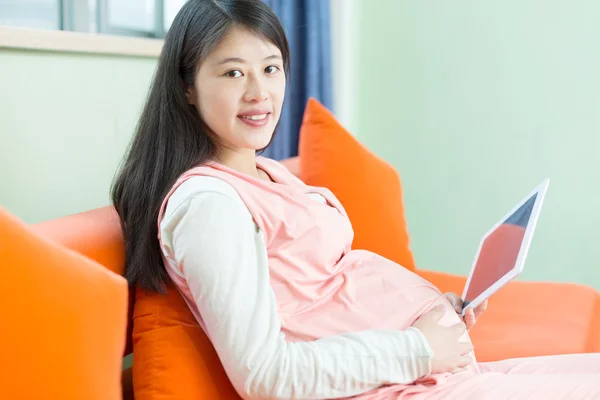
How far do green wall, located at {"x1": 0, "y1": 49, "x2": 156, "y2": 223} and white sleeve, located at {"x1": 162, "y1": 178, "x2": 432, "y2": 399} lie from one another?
512mm

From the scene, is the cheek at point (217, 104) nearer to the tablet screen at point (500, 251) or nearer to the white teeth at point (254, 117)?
the white teeth at point (254, 117)

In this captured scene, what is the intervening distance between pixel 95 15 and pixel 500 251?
1152 millimetres

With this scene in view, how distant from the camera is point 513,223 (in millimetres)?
1359

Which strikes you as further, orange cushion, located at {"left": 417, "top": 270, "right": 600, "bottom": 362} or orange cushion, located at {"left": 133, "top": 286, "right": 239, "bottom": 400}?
orange cushion, located at {"left": 417, "top": 270, "right": 600, "bottom": 362}

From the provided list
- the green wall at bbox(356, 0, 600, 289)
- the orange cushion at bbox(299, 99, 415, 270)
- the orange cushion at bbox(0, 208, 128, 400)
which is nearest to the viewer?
the orange cushion at bbox(0, 208, 128, 400)

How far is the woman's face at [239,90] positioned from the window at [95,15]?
0.57 m

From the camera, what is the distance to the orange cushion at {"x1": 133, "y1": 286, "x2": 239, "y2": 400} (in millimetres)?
1104

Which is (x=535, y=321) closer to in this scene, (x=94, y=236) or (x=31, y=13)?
(x=94, y=236)

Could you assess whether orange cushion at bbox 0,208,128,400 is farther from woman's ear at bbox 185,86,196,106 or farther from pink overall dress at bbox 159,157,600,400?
woman's ear at bbox 185,86,196,106

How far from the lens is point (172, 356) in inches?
43.9

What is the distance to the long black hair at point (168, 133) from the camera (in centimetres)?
119

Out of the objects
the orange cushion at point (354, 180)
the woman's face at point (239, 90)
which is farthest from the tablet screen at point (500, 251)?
the woman's face at point (239, 90)

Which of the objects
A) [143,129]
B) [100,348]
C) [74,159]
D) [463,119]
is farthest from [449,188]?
[100,348]

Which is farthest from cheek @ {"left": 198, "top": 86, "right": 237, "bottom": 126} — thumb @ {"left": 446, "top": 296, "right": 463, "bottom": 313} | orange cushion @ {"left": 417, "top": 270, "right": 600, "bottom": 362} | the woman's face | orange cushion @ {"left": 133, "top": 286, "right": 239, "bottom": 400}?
orange cushion @ {"left": 417, "top": 270, "right": 600, "bottom": 362}
